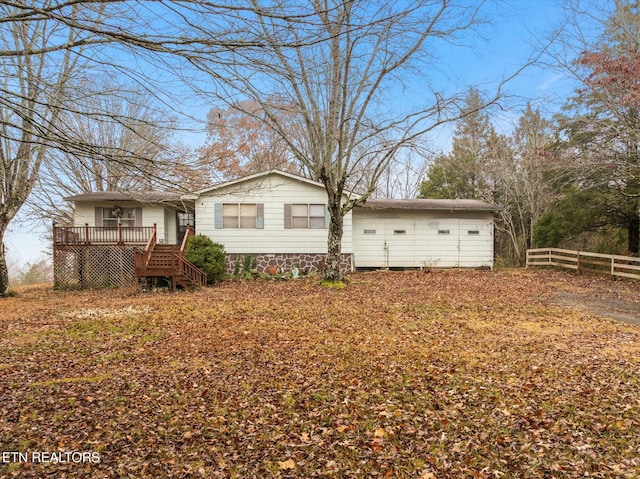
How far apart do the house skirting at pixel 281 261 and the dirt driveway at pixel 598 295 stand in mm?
7949

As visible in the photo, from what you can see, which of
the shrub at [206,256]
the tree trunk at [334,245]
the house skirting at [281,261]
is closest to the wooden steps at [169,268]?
the shrub at [206,256]

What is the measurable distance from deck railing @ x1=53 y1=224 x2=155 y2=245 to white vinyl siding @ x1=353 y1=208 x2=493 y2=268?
8.37 meters

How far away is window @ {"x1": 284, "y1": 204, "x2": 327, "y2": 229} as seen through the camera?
14.5m

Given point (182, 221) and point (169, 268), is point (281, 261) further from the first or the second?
point (182, 221)

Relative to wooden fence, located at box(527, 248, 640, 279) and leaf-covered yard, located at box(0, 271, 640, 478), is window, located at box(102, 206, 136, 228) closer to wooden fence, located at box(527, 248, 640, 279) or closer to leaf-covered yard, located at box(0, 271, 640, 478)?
leaf-covered yard, located at box(0, 271, 640, 478)

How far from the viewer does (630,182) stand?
13.0 meters

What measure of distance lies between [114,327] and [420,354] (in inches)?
222

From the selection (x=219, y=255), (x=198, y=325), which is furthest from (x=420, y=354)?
(x=219, y=255)

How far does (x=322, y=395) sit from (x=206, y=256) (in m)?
9.50

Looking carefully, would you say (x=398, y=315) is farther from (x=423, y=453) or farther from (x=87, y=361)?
(x=87, y=361)

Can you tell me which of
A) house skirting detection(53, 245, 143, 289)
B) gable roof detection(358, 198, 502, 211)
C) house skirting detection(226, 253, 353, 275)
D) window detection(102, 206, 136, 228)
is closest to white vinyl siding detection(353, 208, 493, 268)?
gable roof detection(358, 198, 502, 211)

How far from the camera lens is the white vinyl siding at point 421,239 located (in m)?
15.9

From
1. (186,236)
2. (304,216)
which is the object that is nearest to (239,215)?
(186,236)

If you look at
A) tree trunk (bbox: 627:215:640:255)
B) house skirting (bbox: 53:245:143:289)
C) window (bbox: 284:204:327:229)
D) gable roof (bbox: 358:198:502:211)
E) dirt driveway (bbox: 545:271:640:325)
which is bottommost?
dirt driveway (bbox: 545:271:640:325)
